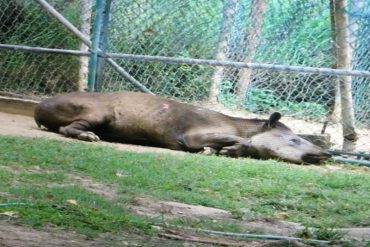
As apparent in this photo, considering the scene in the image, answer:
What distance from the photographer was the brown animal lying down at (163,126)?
930 centimetres

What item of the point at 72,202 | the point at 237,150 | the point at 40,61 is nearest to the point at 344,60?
the point at 237,150

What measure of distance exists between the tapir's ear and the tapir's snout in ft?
1.87

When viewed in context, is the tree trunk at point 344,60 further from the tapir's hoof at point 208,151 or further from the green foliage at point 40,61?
the green foliage at point 40,61

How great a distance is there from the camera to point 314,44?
9633 millimetres

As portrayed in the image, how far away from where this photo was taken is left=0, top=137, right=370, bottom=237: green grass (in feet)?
15.6

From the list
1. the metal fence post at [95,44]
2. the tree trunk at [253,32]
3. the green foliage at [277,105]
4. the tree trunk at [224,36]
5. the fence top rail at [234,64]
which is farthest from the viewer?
the metal fence post at [95,44]

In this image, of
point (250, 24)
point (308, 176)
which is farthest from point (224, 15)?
point (308, 176)

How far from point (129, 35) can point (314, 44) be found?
2.60m

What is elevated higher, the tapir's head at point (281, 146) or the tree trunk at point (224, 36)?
the tree trunk at point (224, 36)

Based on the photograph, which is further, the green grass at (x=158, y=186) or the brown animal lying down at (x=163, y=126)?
the brown animal lying down at (x=163, y=126)

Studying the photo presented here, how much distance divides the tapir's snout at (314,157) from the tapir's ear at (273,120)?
0.57m

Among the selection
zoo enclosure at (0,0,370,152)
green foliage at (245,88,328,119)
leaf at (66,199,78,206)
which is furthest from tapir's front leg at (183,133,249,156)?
leaf at (66,199,78,206)

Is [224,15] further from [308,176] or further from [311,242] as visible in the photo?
[311,242]

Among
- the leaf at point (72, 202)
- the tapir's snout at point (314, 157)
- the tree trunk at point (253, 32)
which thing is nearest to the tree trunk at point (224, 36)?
the tree trunk at point (253, 32)
